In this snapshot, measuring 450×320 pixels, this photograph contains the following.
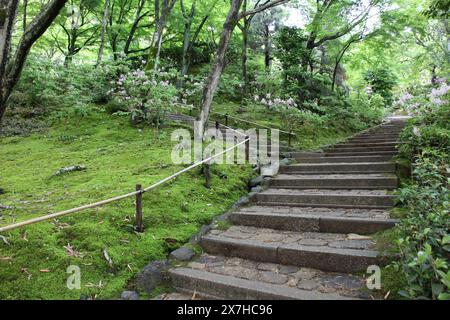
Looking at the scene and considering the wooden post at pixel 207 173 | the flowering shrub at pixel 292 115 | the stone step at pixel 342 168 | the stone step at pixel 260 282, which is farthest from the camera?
the flowering shrub at pixel 292 115

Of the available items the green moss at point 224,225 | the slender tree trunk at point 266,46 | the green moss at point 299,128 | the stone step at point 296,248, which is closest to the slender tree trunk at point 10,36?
the stone step at point 296,248

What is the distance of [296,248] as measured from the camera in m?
3.67

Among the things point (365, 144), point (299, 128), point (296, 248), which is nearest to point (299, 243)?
point (296, 248)

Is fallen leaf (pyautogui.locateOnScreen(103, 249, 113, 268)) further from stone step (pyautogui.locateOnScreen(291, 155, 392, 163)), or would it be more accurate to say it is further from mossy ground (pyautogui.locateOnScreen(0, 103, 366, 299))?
stone step (pyautogui.locateOnScreen(291, 155, 392, 163))

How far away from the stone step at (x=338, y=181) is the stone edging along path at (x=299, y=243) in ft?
0.05

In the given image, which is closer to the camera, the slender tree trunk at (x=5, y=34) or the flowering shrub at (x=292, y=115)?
the slender tree trunk at (x=5, y=34)

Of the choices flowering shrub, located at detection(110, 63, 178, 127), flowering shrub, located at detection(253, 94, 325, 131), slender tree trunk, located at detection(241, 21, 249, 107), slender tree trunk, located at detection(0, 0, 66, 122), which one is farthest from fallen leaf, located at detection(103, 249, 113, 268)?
slender tree trunk, located at detection(241, 21, 249, 107)

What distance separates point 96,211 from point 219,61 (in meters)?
3.29

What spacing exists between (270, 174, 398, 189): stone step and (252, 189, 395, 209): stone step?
0.58ft

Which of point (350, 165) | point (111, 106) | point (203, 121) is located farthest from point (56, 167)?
point (350, 165)

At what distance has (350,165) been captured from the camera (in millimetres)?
6555

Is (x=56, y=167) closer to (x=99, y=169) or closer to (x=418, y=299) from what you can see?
(x=99, y=169)

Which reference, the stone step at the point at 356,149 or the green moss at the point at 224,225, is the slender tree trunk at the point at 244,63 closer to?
the stone step at the point at 356,149

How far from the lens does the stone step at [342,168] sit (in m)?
6.04
